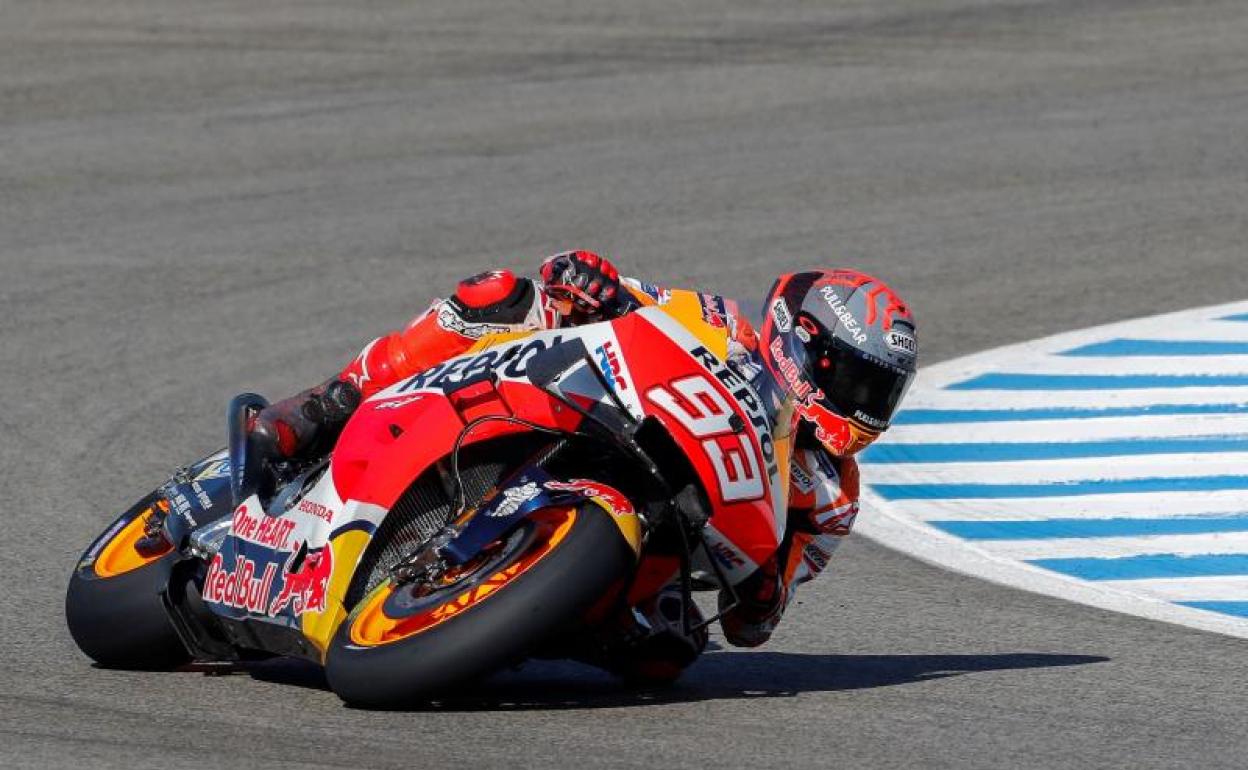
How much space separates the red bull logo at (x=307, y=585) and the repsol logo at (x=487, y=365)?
19.1 inches

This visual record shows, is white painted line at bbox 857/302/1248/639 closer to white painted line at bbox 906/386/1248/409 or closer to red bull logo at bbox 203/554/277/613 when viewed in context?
white painted line at bbox 906/386/1248/409

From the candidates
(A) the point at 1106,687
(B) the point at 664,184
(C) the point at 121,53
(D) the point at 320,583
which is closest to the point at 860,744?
(A) the point at 1106,687

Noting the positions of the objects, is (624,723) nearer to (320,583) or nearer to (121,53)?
(320,583)

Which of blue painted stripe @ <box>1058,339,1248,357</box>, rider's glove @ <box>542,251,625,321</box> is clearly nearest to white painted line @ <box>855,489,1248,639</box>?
rider's glove @ <box>542,251,625,321</box>

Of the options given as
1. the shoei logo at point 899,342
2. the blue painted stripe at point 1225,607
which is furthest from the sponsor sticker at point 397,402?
the blue painted stripe at point 1225,607

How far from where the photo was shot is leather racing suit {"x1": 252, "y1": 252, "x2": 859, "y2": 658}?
19.1 feet

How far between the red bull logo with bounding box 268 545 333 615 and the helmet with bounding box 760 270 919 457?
4.00ft

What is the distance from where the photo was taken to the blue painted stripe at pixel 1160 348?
422 inches

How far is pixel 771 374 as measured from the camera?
5676 mm

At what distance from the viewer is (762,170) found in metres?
14.6

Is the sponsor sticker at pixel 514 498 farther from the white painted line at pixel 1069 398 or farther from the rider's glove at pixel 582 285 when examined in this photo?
the white painted line at pixel 1069 398

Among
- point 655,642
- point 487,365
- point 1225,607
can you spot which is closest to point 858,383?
point 655,642

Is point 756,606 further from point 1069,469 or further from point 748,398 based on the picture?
point 1069,469

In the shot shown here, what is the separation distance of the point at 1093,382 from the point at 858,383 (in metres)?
4.81
